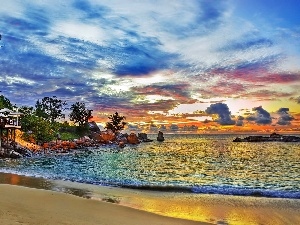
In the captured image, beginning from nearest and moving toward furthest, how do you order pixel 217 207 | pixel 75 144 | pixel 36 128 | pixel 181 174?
pixel 217 207 → pixel 181 174 → pixel 36 128 → pixel 75 144

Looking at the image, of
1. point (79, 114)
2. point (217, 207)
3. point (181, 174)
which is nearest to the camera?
point (217, 207)

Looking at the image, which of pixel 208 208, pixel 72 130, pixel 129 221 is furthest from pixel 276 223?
pixel 72 130

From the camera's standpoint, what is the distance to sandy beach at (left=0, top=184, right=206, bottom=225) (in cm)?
871

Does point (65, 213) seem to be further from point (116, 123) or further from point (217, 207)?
point (116, 123)

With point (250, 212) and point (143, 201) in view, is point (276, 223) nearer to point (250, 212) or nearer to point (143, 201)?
point (250, 212)

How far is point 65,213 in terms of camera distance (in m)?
10.2

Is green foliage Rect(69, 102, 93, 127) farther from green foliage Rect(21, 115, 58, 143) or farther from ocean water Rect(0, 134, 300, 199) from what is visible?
ocean water Rect(0, 134, 300, 199)

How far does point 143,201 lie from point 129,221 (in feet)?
19.3

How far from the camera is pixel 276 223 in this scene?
1220 centimetres

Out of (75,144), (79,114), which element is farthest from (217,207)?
(79,114)

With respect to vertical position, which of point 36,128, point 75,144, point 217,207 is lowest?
point 75,144

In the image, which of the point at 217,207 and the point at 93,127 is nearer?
the point at 217,207

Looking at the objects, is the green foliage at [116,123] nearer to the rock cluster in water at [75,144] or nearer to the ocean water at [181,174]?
the rock cluster in water at [75,144]

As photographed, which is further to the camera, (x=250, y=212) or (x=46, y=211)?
(x=250, y=212)
